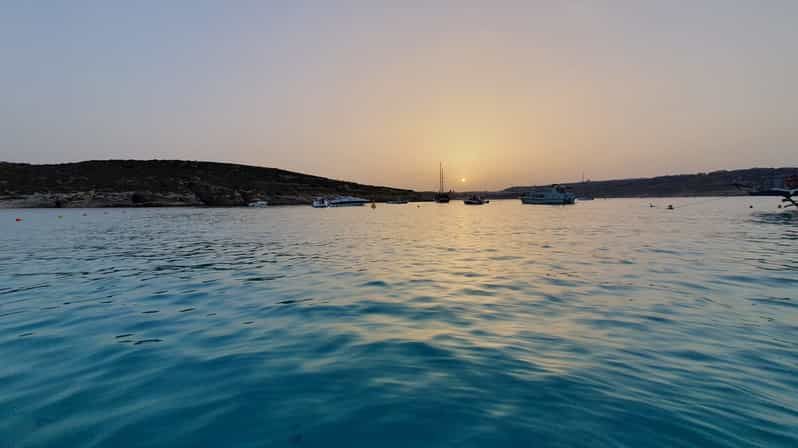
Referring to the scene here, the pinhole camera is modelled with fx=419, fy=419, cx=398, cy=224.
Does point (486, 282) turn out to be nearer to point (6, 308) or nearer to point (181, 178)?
point (6, 308)

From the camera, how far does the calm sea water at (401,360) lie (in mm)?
4895

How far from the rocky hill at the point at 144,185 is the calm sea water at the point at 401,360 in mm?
140501

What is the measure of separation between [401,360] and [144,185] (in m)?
168

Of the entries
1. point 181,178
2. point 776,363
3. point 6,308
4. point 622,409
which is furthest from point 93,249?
point 181,178

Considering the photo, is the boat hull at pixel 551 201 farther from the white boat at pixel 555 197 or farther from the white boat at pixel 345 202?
the white boat at pixel 345 202

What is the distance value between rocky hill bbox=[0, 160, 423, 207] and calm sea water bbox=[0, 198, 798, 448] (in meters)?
141

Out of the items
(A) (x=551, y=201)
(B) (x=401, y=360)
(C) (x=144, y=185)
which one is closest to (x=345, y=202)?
(A) (x=551, y=201)

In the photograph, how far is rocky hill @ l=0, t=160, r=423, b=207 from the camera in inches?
5098

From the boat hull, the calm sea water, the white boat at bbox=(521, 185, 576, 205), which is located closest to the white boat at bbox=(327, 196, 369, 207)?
the boat hull

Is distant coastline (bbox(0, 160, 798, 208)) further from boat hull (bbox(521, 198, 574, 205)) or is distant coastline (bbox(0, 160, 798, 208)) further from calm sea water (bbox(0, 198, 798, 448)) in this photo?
calm sea water (bbox(0, 198, 798, 448))

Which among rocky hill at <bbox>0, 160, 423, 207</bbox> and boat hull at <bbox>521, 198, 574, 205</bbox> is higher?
rocky hill at <bbox>0, 160, 423, 207</bbox>

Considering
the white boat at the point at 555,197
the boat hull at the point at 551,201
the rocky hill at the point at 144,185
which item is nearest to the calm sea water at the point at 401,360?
the white boat at the point at 555,197

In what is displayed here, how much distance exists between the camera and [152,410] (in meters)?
5.43

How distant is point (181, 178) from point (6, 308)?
172318 millimetres
